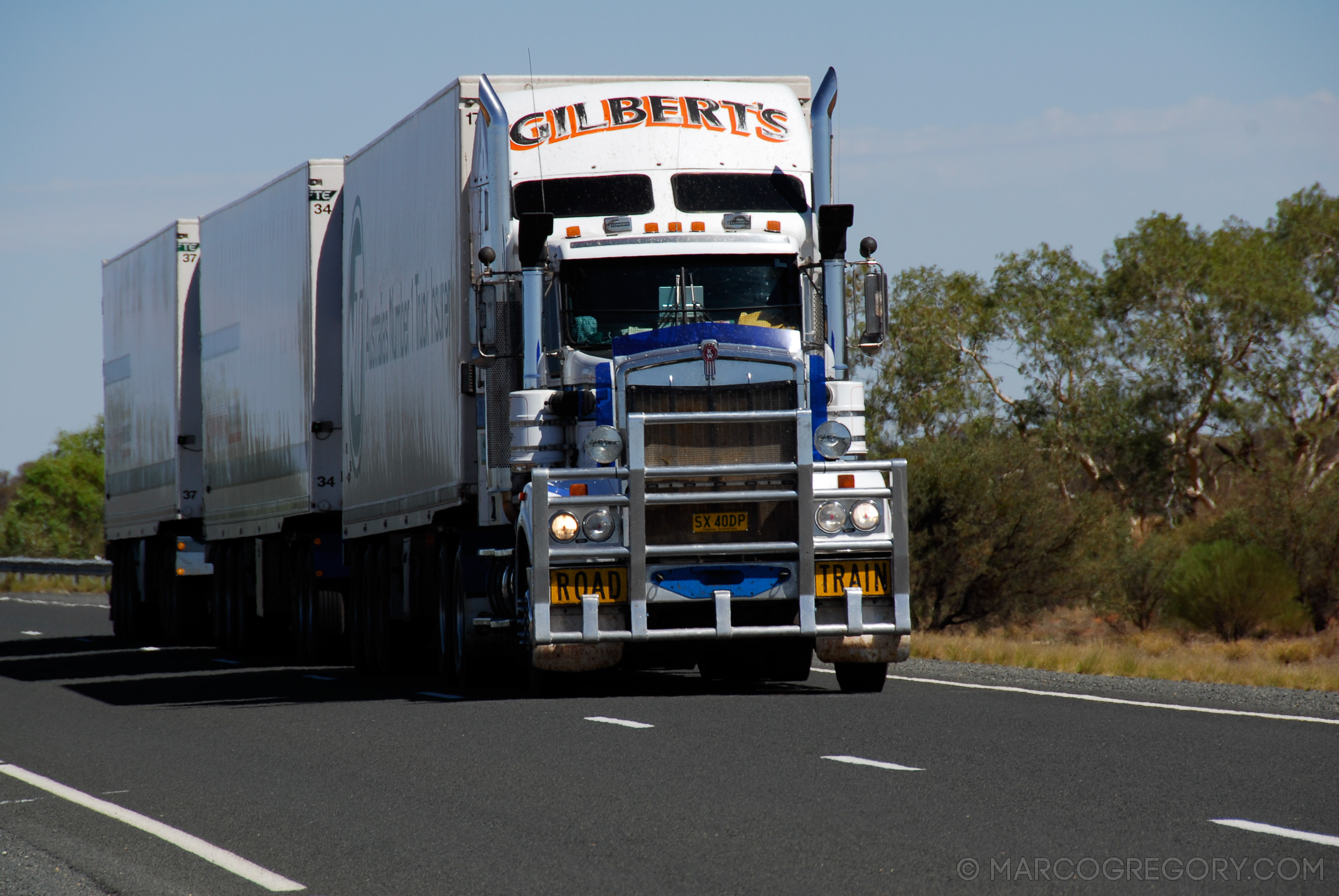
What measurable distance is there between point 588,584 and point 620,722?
1107 mm

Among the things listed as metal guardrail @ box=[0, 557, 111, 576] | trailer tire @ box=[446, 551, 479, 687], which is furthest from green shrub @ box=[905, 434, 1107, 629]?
metal guardrail @ box=[0, 557, 111, 576]

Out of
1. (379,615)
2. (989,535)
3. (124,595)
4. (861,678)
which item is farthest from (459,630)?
(989,535)

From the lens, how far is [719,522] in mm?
13234

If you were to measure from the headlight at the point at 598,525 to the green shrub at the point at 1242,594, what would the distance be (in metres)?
27.4

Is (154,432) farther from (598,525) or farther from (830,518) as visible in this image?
(830,518)

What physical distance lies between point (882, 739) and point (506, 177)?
221 inches

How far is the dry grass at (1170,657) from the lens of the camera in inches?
698

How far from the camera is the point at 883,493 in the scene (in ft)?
43.5

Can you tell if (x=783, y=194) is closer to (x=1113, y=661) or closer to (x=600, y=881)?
(x=1113, y=661)

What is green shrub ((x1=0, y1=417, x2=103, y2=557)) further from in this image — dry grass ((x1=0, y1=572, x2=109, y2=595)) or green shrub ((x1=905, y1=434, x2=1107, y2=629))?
green shrub ((x1=905, y1=434, x2=1107, y2=629))

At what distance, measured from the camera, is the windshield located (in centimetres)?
1387

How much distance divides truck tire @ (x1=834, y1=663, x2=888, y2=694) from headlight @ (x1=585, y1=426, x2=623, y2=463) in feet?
8.59

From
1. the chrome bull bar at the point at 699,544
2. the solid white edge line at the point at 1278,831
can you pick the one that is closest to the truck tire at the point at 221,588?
the chrome bull bar at the point at 699,544

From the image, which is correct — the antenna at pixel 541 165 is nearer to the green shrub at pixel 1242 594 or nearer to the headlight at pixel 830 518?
the headlight at pixel 830 518
